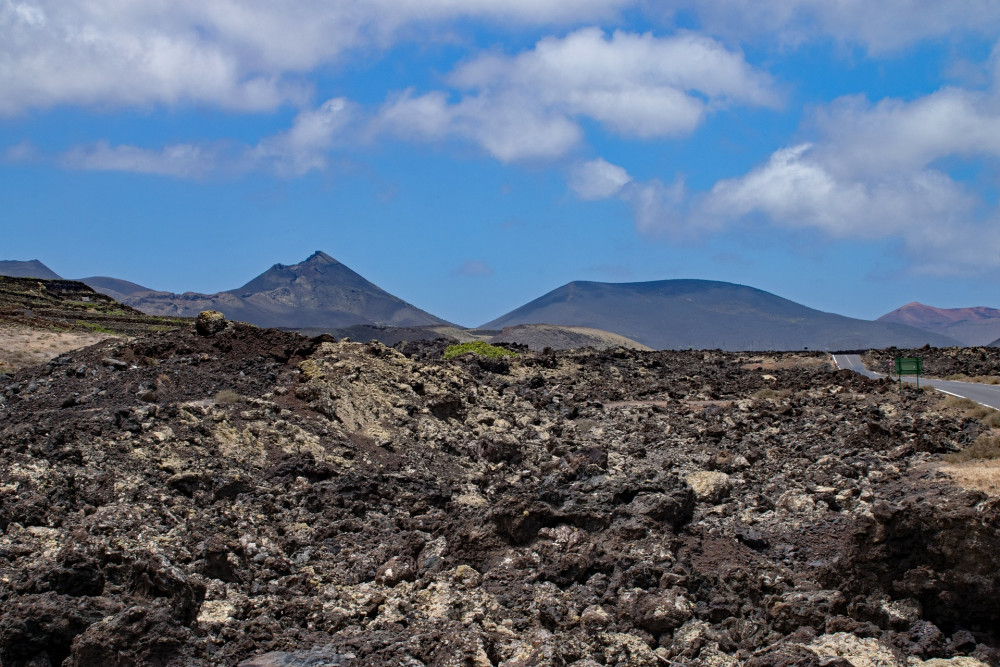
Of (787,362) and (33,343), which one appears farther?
(787,362)

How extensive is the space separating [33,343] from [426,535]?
34.6 metres

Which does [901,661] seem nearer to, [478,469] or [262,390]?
[478,469]

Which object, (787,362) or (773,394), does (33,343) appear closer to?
(773,394)

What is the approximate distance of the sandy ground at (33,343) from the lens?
3350 centimetres

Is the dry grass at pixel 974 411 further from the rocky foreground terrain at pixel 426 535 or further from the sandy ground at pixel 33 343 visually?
the sandy ground at pixel 33 343

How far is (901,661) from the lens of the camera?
8047mm

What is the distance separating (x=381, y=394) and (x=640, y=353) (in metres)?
29.1

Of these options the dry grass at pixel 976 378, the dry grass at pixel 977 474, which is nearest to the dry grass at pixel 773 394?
the dry grass at pixel 977 474

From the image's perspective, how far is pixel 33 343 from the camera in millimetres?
38812

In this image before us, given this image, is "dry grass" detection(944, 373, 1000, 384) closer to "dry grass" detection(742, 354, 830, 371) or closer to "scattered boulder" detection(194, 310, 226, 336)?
"dry grass" detection(742, 354, 830, 371)

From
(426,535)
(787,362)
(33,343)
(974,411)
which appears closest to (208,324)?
(426,535)

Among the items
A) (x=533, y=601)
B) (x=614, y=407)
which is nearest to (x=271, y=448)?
(x=533, y=601)

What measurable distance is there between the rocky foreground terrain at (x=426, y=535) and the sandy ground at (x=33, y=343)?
1768 centimetres

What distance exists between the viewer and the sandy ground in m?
33.5
